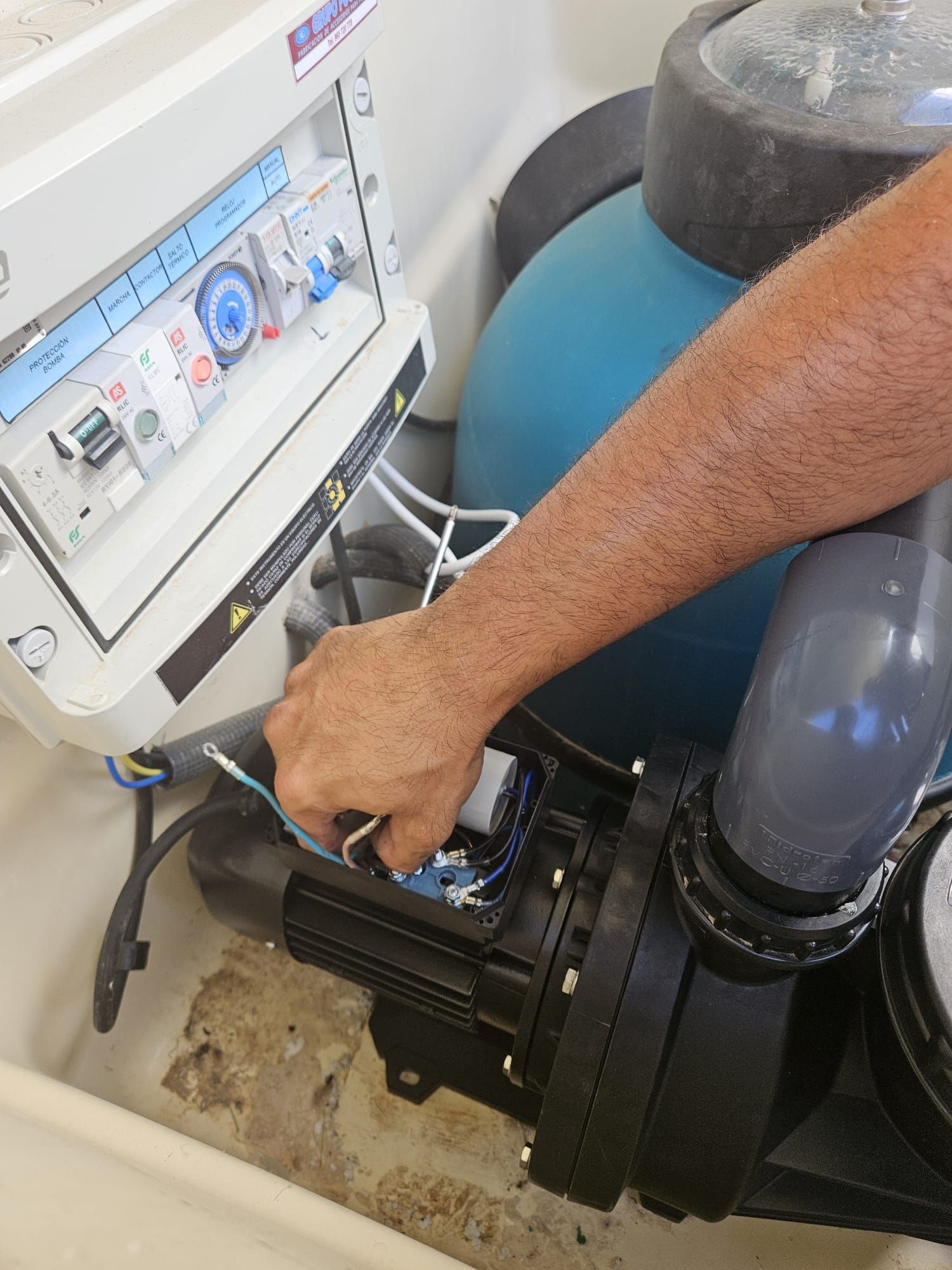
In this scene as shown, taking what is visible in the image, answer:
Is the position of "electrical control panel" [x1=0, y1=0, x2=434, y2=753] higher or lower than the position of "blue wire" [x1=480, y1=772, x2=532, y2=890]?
higher

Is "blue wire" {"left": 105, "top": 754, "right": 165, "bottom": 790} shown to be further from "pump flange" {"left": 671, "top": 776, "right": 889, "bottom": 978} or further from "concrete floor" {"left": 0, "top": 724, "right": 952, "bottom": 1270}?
"pump flange" {"left": 671, "top": 776, "right": 889, "bottom": 978}

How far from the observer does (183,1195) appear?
449mm

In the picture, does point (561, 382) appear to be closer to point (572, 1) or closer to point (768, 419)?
point (768, 419)

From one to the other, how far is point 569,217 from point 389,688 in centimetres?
81

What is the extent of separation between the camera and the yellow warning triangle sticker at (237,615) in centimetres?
50

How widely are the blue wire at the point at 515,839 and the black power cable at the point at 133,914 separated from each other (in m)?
0.20

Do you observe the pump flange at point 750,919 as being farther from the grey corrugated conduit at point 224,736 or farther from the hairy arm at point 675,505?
the grey corrugated conduit at point 224,736

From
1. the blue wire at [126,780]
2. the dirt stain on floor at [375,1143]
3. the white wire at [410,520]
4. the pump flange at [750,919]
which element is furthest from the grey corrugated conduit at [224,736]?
the pump flange at [750,919]

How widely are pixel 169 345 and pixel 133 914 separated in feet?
1.43

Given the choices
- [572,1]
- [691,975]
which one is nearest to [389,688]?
[691,975]

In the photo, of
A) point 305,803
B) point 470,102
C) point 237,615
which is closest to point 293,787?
point 305,803

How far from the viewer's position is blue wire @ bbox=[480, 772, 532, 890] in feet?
1.91

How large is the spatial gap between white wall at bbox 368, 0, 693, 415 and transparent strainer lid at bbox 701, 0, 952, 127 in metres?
0.35

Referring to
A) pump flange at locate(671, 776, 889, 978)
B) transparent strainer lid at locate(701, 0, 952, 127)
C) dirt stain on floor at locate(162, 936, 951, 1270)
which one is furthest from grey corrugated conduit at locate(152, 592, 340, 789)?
transparent strainer lid at locate(701, 0, 952, 127)
